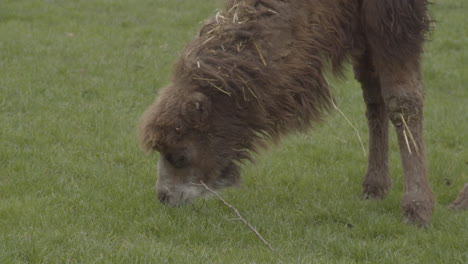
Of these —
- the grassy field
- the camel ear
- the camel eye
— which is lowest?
the grassy field

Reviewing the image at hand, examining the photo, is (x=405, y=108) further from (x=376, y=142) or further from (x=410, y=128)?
(x=376, y=142)

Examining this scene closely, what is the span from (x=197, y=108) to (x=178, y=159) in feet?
1.51

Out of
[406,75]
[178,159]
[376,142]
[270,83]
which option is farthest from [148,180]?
[406,75]

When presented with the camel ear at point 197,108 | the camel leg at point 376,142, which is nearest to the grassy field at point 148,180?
the camel leg at point 376,142

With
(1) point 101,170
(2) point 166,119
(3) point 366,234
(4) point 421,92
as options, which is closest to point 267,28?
(2) point 166,119

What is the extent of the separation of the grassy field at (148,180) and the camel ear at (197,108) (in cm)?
78

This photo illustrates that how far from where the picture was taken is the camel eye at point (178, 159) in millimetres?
5078

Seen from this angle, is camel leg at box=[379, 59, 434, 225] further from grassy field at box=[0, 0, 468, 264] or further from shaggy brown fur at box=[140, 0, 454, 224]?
grassy field at box=[0, 0, 468, 264]

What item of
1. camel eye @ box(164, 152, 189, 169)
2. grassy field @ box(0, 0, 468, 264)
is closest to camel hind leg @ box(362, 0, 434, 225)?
grassy field @ box(0, 0, 468, 264)

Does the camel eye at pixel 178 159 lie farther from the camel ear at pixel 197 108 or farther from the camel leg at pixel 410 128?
the camel leg at pixel 410 128

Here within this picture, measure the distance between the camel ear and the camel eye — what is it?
31cm

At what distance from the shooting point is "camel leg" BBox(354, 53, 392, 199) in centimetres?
600

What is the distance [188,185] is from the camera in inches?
206

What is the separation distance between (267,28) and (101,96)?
421 centimetres
